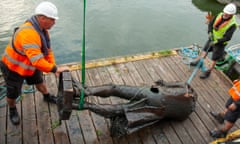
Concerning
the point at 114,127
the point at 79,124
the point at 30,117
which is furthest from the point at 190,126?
the point at 30,117

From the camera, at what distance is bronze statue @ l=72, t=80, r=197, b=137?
11.5ft

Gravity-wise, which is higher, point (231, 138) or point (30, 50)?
point (30, 50)

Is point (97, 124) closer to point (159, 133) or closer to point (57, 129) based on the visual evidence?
point (57, 129)

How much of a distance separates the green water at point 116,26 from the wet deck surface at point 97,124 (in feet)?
10.3

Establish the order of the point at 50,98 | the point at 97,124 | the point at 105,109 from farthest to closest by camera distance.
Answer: the point at 50,98, the point at 97,124, the point at 105,109

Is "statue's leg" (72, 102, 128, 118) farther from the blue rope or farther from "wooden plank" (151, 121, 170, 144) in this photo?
the blue rope

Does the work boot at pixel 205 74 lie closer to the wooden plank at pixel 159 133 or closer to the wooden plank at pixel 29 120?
the wooden plank at pixel 159 133

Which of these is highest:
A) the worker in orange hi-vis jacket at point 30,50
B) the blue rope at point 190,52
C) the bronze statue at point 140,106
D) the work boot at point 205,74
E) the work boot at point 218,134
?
the worker in orange hi-vis jacket at point 30,50

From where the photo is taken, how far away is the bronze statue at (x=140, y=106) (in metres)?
3.50

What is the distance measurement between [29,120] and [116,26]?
6540mm

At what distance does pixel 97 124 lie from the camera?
3928 mm

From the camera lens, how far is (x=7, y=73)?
10.8ft

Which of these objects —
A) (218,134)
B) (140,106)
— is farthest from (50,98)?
(218,134)

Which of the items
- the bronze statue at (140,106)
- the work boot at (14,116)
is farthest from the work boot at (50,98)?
the bronze statue at (140,106)
